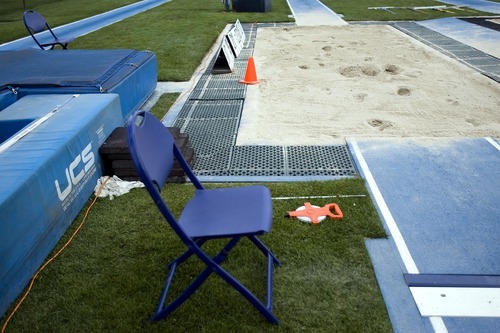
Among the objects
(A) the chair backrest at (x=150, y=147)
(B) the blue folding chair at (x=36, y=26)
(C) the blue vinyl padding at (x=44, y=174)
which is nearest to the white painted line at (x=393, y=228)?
(A) the chair backrest at (x=150, y=147)

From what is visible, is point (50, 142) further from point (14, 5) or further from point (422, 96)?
point (14, 5)

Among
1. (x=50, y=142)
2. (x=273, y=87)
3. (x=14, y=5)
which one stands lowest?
(x=14, y=5)

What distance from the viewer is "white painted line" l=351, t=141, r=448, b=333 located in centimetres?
265

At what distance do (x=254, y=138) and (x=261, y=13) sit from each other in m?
11.9

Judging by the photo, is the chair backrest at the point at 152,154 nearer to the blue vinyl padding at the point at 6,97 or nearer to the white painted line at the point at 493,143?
the blue vinyl padding at the point at 6,97

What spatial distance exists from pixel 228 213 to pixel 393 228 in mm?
1613

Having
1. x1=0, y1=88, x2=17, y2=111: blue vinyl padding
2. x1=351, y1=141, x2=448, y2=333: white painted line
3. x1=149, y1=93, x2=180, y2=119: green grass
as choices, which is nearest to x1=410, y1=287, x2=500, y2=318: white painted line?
x1=351, y1=141, x2=448, y2=333: white painted line

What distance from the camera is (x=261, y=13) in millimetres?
15898

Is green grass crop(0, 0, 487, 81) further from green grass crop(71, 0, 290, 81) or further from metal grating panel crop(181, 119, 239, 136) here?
metal grating panel crop(181, 119, 239, 136)

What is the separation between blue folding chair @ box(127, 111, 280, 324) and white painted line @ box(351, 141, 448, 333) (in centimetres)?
102

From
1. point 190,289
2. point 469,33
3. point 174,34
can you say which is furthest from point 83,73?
point 469,33

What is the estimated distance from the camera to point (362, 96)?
6.66m

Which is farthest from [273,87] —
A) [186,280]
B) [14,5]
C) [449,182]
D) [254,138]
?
[14,5]

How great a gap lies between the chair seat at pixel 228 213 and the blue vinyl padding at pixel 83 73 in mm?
3038
